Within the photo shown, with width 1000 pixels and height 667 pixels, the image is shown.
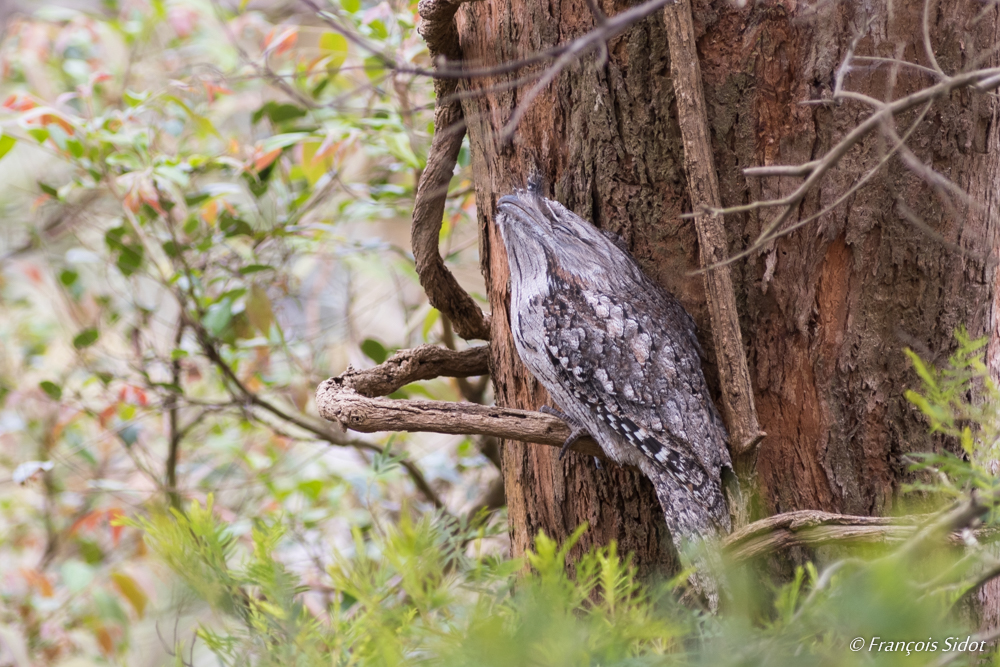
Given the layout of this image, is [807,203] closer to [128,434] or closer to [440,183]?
[440,183]

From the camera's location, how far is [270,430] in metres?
3.21

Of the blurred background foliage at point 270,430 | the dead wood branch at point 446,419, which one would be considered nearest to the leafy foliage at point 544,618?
the blurred background foliage at point 270,430

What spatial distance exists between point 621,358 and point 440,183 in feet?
2.05

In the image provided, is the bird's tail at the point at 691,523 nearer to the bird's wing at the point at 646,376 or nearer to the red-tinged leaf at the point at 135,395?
the bird's wing at the point at 646,376

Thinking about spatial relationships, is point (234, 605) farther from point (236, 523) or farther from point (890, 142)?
point (236, 523)

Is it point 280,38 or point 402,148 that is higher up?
point 280,38

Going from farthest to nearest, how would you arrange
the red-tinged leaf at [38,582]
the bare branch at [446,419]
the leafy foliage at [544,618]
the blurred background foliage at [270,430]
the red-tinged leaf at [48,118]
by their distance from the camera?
the red-tinged leaf at [38,582] → the red-tinged leaf at [48,118] → the bare branch at [446,419] → the blurred background foliage at [270,430] → the leafy foliage at [544,618]

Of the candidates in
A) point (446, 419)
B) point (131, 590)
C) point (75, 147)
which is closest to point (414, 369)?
point (446, 419)

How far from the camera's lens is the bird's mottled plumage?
52.6 inches

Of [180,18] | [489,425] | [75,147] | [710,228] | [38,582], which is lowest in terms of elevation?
[38,582]

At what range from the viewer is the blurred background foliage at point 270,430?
0.78 meters

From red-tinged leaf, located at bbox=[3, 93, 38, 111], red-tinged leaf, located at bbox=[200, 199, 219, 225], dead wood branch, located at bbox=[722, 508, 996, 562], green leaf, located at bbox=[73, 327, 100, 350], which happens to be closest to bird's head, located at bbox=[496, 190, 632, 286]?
dead wood branch, located at bbox=[722, 508, 996, 562]

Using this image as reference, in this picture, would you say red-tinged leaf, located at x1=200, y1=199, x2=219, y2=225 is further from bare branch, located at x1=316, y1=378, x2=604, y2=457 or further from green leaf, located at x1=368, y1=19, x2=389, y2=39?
bare branch, located at x1=316, y1=378, x2=604, y2=457

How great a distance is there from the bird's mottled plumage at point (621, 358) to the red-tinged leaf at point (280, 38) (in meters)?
1.16
